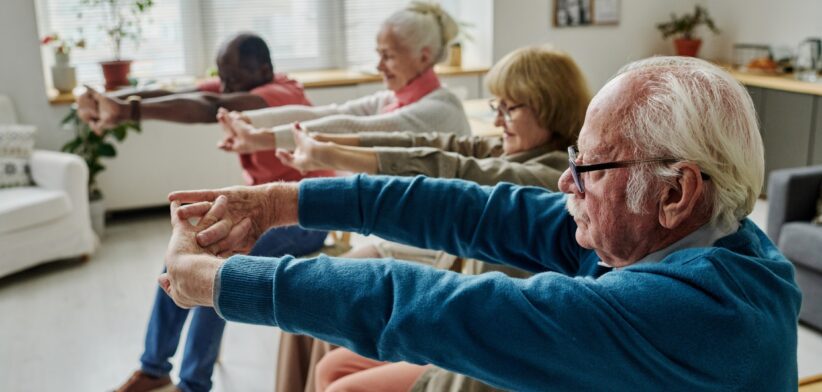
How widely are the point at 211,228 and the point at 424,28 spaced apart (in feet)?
5.44

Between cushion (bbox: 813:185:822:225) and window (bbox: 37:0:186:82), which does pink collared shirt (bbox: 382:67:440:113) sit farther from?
window (bbox: 37:0:186:82)

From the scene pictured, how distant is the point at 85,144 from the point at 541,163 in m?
3.54

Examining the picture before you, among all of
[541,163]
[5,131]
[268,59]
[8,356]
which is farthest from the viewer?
[5,131]

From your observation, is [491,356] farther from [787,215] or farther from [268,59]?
[787,215]

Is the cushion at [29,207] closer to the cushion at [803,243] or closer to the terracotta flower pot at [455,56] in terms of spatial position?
the terracotta flower pot at [455,56]

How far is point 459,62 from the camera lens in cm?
598

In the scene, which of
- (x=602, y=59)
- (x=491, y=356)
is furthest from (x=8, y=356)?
(x=602, y=59)

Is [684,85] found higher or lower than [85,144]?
higher

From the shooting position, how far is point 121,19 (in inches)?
199

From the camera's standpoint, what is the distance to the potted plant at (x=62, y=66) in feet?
16.2

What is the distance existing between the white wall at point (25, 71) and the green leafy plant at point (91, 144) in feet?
0.45

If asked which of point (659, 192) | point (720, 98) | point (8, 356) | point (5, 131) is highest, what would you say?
point (720, 98)

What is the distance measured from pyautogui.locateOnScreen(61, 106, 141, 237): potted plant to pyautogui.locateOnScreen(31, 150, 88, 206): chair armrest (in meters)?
0.33

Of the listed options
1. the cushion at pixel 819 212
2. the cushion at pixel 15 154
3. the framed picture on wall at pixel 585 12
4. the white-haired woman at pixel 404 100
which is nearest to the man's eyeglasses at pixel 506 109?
the white-haired woman at pixel 404 100
